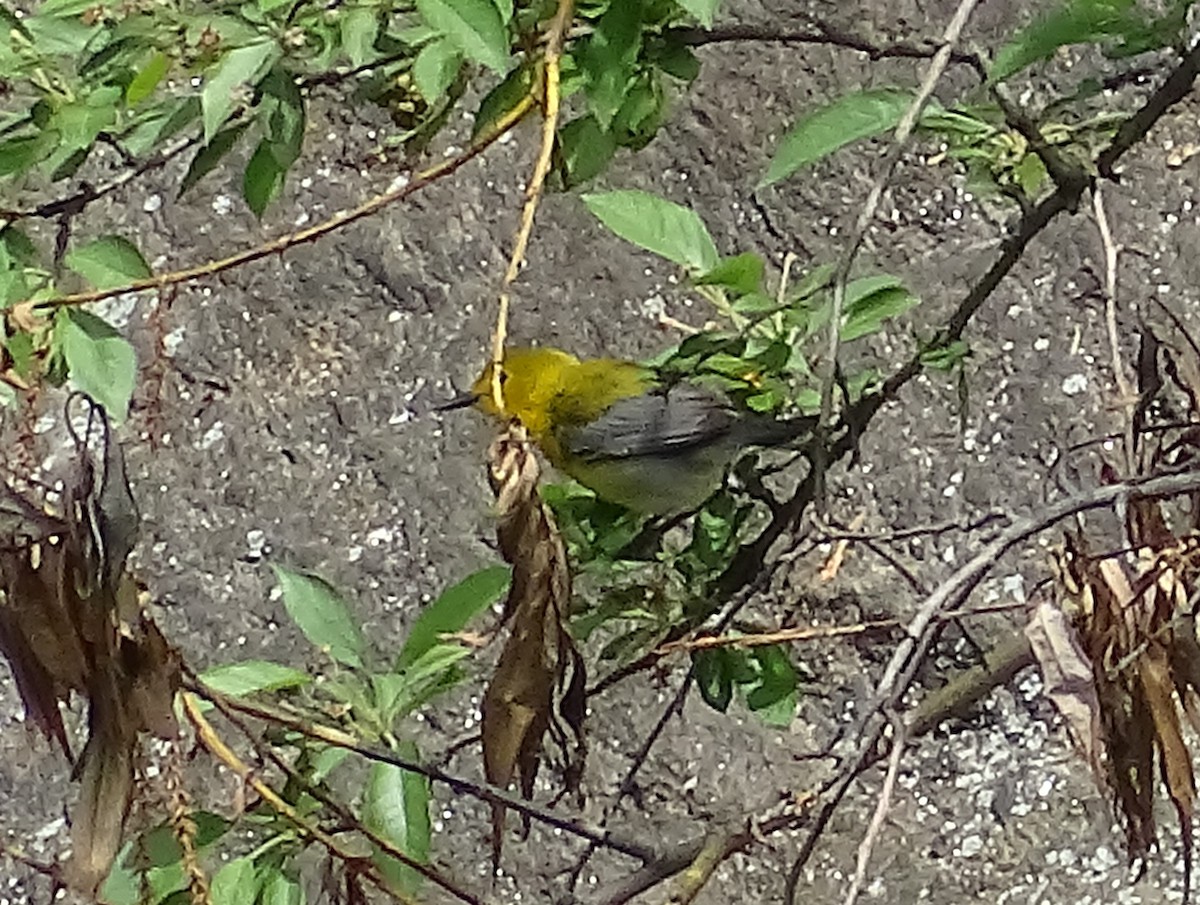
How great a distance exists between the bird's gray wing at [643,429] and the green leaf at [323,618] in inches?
41.7

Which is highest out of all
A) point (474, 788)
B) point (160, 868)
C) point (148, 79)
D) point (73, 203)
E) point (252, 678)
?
point (148, 79)

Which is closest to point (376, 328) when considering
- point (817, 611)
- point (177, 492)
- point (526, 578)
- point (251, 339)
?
point (251, 339)

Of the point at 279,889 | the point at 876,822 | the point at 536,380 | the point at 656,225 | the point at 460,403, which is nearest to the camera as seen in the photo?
the point at 876,822

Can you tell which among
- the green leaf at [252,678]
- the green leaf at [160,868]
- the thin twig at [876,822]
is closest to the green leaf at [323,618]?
the green leaf at [252,678]

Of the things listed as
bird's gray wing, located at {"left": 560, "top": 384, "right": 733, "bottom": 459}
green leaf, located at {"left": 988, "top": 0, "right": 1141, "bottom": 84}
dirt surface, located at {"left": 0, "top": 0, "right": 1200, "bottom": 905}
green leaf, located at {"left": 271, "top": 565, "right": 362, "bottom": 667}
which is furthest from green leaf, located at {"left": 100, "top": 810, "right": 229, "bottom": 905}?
bird's gray wing, located at {"left": 560, "top": 384, "right": 733, "bottom": 459}

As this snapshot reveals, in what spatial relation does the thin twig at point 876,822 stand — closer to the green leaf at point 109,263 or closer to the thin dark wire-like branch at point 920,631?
the thin dark wire-like branch at point 920,631

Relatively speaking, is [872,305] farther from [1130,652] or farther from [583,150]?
[1130,652]

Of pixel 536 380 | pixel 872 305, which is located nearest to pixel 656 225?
pixel 872 305

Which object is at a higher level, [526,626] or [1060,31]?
[1060,31]

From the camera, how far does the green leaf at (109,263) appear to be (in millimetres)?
1226

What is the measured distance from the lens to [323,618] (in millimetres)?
1382

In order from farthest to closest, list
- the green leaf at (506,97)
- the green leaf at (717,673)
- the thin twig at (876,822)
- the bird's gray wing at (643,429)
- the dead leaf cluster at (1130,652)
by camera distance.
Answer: the bird's gray wing at (643,429), the green leaf at (717,673), the green leaf at (506,97), the dead leaf cluster at (1130,652), the thin twig at (876,822)

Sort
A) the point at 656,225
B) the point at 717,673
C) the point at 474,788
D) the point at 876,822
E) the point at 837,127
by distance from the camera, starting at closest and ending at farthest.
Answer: the point at 876,822, the point at 474,788, the point at 837,127, the point at 656,225, the point at 717,673

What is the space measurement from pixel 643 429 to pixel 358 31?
4.42 ft
